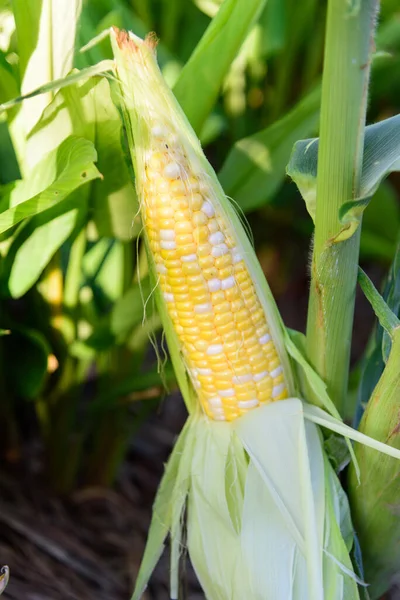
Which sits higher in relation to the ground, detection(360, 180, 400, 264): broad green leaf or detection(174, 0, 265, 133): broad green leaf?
detection(174, 0, 265, 133): broad green leaf

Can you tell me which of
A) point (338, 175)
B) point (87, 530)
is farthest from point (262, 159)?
point (87, 530)

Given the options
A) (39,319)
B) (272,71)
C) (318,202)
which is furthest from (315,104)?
(272,71)

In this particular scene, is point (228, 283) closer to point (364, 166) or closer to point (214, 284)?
point (214, 284)

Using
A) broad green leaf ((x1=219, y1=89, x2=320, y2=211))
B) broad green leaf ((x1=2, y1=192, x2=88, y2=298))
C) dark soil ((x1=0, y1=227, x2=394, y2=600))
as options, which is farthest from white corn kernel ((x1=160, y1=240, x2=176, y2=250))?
dark soil ((x1=0, y1=227, x2=394, y2=600))

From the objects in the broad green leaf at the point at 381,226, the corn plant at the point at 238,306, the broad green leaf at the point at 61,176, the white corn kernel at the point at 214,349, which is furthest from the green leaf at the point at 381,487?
the broad green leaf at the point at 381,226

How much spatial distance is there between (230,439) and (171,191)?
0.19 meters

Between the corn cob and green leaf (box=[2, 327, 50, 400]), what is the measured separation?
6.7 inches

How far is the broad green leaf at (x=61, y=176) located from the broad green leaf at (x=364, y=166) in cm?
13

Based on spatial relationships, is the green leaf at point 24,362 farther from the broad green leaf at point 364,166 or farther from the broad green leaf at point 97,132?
the broad green leaf at point 364,166

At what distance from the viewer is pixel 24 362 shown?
61cm

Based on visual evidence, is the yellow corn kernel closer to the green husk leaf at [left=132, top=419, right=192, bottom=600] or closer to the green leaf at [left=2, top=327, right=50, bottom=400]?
the green husk leaf at [left=132, top=419, right=192, bottom=600]

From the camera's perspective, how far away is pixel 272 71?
1021 mm

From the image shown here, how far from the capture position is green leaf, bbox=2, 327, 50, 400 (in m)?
0.60

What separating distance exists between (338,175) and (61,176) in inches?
6.9
